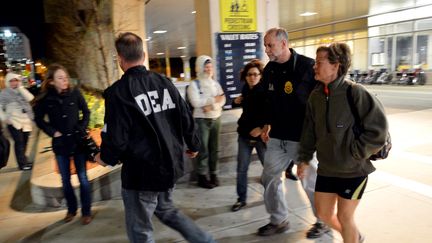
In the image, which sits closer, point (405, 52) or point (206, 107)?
point (206, 107)

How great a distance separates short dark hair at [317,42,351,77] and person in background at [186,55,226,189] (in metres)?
2.25

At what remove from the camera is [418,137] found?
23.8ft

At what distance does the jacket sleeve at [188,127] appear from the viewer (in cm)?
258

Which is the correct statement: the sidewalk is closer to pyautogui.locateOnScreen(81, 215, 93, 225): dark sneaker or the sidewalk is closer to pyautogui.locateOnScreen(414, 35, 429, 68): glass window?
pyautogui.locateOnScreen(81, 215, 93, 225): dark sneaker

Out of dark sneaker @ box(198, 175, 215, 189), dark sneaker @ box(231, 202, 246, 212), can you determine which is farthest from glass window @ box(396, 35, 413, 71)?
dark sneaker @ box(231, 202, 246, 212)

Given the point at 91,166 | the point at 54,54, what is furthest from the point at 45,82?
the point at 54,54

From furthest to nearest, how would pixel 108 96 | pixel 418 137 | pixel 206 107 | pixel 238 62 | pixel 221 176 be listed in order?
pixel 418 137
pixel 238 62
pixel 221 176
pixel 206 107
pixel 108 96

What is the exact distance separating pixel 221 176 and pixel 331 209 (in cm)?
274

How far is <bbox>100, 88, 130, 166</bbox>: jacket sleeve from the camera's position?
226 centimetres

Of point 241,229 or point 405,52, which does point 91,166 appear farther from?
point 405,52

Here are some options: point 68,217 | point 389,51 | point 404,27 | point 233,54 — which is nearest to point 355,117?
point 68,217

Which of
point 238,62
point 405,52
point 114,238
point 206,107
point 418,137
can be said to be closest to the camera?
point 114,238

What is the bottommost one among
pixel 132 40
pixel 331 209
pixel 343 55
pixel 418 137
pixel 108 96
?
pixel 418 137

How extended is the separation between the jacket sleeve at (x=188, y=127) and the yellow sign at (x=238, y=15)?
309cm
